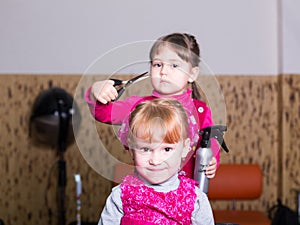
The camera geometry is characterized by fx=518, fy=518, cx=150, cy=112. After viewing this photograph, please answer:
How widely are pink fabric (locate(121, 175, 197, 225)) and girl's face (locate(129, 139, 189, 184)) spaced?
47 mm

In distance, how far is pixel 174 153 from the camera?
4.79 ft

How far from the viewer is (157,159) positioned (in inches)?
56.6

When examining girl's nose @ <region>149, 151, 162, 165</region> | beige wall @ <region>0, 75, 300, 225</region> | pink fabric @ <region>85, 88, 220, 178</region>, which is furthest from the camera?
beige wall @ <region>0, 75, 300, 225</region>

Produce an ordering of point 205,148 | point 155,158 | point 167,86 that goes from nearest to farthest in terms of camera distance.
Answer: point 155,158 < point 167,86 < point 205,148

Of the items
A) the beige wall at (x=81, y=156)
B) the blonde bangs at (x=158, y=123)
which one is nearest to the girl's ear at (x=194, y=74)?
the blonde bangs at (x=158, y=123)

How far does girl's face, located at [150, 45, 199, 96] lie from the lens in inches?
60.1

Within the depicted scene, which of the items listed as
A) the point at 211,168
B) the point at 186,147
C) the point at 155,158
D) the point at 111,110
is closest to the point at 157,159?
the point at 155,158

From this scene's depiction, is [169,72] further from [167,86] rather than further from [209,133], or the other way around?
[209,133]

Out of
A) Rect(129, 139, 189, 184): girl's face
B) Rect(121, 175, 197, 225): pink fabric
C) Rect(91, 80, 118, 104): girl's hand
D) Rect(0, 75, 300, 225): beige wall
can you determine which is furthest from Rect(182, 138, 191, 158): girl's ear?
Rect(0, 75, 300, 225): beige wall

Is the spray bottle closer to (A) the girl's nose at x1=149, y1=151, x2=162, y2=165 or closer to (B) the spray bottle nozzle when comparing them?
(B) the spray bottle nozzle

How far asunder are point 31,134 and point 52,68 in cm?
45

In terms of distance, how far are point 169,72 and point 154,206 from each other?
1.29 feet

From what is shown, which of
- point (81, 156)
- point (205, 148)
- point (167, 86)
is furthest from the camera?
point (81, 156)

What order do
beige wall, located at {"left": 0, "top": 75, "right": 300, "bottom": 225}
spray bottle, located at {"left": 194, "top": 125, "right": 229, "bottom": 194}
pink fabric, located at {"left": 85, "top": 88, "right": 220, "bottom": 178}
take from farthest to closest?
beige wall, located at {"left": 0, "top": 75, "right": 300, "bottom": 225}, spray bottle, located at {"left": 194, "top": 125, "right": 229, "bottom": 194}, pink fabric, located at {"left": 85, "top": 88, "right": 220, "bottom": 178}
